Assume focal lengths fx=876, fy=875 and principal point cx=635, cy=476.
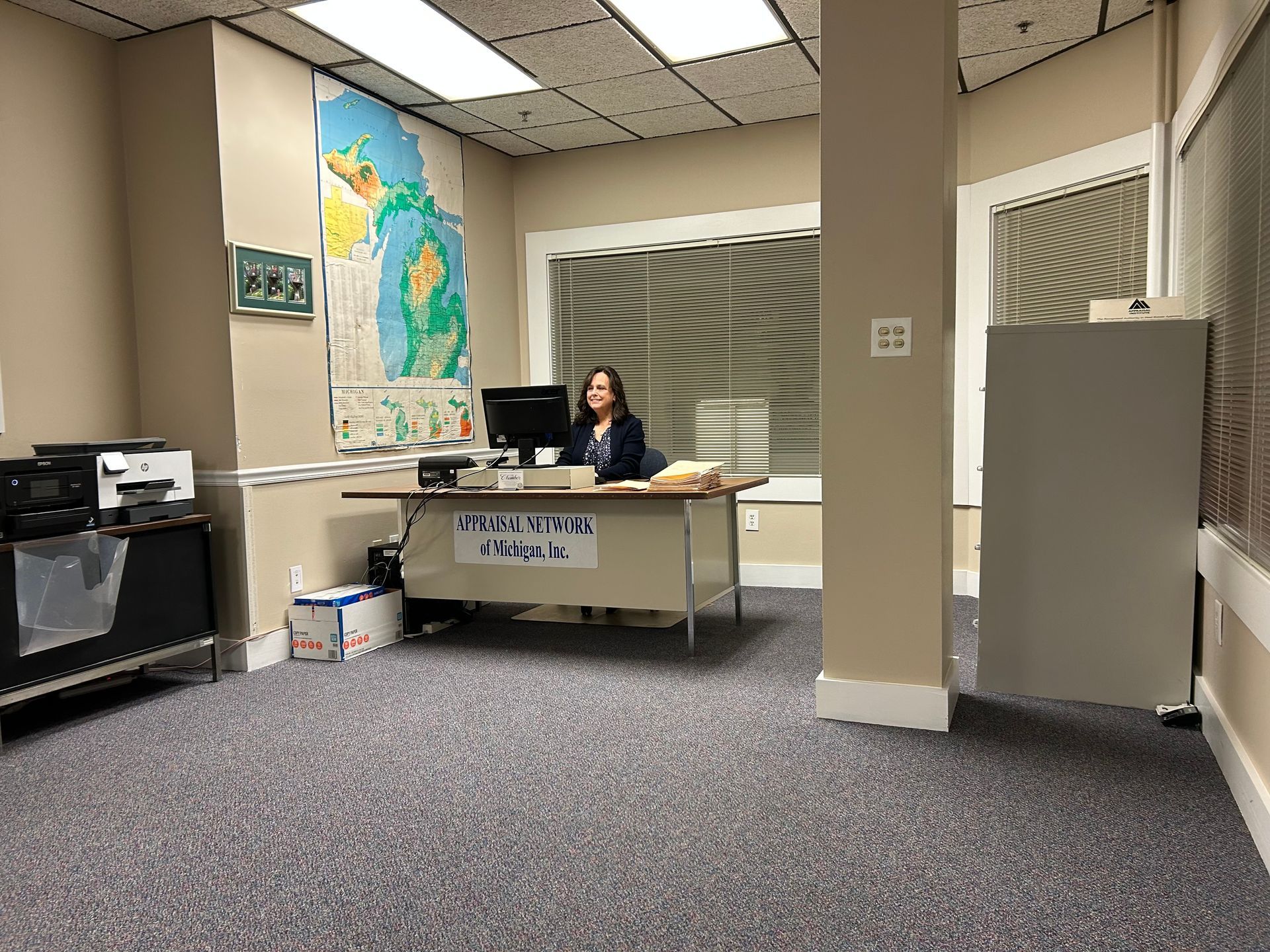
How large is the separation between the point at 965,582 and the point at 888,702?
89.8 inches

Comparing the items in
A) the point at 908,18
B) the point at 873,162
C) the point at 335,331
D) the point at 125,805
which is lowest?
the point at 125,805

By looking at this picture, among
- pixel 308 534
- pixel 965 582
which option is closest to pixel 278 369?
pixel 308 534

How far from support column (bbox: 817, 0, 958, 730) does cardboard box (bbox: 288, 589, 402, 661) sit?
213 centimetres

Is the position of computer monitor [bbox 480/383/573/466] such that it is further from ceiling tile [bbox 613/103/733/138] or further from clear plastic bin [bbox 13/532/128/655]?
ceiling tile [bbox 613/103/733/138]

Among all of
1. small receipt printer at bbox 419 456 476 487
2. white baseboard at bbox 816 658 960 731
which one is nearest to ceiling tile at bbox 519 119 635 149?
small receipt printer at bbox 419 456 476 487

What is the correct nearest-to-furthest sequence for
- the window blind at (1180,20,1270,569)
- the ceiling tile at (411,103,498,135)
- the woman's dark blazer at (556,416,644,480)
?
1. the window blind at (1180,20,1270,569)
2. the woman's dark blazer at (556,416,644,480)
3. the ceiling tile at (411,103,498,135)

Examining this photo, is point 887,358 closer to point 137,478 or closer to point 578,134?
point 137,478

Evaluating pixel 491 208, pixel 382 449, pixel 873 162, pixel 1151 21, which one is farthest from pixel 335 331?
pixel 1151 21

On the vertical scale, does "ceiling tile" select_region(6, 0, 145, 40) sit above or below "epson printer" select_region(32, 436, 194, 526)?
above

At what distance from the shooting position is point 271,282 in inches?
152

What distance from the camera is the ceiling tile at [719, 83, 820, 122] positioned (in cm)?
473

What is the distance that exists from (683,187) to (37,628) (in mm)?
4125

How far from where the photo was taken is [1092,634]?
2920mm

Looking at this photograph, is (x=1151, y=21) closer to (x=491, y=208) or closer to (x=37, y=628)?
(x=491, y=208)
